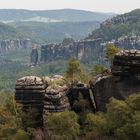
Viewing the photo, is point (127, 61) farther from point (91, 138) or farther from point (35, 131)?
point (35, 131)

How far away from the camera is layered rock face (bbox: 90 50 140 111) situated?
224 ft

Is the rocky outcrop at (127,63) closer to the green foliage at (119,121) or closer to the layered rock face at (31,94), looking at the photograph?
the green foliage at (119,121)

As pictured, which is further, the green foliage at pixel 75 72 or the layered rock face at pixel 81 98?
the green foliage at pixel 75 72

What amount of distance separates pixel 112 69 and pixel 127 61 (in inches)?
114

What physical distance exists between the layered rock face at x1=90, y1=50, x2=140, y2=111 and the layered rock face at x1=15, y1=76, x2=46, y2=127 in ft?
29.7

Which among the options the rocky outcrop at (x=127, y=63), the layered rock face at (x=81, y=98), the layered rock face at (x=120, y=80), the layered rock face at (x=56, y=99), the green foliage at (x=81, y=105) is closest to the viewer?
the rocky outcrop at (x=127, y=63)

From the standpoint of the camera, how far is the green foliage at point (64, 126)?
208 ft

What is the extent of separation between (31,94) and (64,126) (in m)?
13.2

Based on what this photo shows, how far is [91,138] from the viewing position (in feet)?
213

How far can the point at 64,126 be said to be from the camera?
6381 cm

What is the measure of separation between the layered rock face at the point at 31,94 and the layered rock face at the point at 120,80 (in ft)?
29.7

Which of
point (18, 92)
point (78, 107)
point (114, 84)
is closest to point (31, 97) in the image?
point (18, 92)

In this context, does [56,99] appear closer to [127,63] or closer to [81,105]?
[81,105]

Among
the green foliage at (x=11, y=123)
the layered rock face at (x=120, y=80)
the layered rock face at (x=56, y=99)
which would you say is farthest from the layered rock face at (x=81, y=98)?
→ the green foliage at (x=11, y=123)
